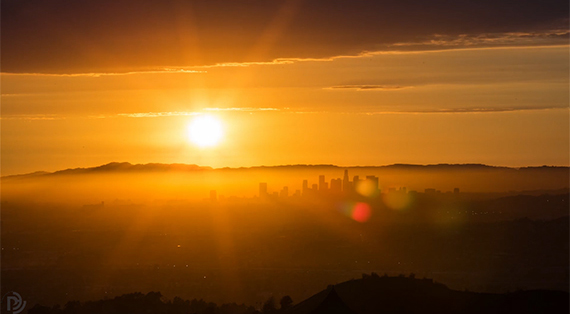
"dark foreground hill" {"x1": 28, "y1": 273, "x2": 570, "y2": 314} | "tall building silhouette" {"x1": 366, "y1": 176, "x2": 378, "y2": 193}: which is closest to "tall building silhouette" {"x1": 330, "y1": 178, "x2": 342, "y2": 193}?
"tall building silhouette" {"x1": 366, "y1": 176, "x2": 378, "y2": 193}

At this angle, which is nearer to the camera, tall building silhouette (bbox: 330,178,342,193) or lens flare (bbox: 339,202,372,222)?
lens flare (bbox: 339,202,372,222)

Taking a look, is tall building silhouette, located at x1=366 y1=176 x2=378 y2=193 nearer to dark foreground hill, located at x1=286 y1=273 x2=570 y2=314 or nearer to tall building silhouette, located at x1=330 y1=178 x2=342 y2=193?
tall building silhouette, located at x1=330 y1=178 x2=342 y2=193

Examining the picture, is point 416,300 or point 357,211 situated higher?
point 357,211

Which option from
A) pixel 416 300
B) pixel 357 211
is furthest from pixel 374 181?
pixel 416 300

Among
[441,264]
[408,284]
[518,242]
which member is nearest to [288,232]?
[441,264]

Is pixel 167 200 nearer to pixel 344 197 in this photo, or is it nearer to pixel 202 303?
pixel 344 197

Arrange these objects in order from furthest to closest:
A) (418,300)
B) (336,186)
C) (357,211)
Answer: (336,186) < (357,211) < (418,300)

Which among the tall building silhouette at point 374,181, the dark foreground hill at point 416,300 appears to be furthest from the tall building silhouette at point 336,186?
the dark foreground hill at point 416,300

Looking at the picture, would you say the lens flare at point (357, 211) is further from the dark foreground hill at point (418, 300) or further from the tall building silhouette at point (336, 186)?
the dark foreground hill at point (418, 300)

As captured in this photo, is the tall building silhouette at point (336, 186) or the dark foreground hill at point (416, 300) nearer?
the dark foreground hill at point (416, 300)

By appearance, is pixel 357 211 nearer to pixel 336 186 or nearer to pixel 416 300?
pixel 336 186
